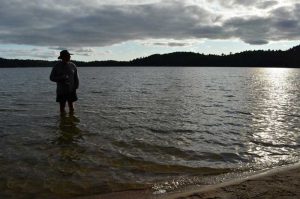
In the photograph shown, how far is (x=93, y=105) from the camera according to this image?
72.0 ft

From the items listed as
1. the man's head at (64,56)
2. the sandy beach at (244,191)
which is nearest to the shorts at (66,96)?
the man's head at (64,56)

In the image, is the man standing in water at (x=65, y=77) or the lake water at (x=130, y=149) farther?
the man standing in water at (x=65, y=77)

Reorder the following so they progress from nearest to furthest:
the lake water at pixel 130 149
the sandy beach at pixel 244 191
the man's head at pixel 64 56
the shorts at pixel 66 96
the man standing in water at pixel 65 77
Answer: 1. the sandy beach at pixel 244 191
2. the lake water at pixel 130 149
3. the man's head at pixel 64 56
4. the man standing in water at pixel 65 77
5. the shorts at pixel 66 96

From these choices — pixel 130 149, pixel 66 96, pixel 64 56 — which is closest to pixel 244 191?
pixel 130 149

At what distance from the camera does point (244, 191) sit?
6.93 meters

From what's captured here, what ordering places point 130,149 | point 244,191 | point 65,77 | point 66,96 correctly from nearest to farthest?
point 244,191 → point 130,149 → point 65,77 → point 66,96

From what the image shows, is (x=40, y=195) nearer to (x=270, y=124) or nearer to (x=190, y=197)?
(x=190, y=197)

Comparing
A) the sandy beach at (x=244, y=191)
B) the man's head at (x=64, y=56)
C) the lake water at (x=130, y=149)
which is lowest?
the lake water at (x=130, y=149)

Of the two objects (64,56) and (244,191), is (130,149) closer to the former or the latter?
(244,191)

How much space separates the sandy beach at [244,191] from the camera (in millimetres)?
6723

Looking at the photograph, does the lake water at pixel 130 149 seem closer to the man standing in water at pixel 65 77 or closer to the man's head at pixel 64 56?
the man standing in water at pixel 65 77

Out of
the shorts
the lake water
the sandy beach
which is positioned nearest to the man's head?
the shorts

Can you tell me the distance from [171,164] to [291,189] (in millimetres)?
3359

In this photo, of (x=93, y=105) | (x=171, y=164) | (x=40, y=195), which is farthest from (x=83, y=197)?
(x=93, y=105)
